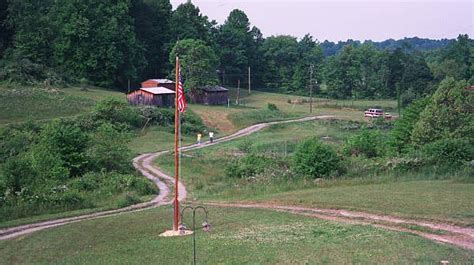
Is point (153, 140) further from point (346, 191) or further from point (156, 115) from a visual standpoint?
point (346, 191)

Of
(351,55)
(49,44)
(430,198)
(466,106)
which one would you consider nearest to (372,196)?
(430,198)

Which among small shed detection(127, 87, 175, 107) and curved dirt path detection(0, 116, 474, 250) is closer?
curved dirt path detection(0, 116, 474, 250)

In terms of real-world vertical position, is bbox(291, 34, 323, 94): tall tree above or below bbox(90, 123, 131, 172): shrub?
above

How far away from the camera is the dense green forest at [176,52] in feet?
269

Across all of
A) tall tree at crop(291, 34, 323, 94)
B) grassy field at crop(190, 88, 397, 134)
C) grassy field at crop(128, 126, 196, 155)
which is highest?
tall tree at crop(291, 34, 323, 94)

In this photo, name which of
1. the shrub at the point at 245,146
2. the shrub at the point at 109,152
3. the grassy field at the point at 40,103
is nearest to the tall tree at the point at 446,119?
the shrub at the point at 245,146

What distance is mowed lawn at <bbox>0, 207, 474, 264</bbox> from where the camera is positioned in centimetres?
1789

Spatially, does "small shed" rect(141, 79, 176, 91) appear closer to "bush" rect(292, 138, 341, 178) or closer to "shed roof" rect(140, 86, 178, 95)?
"shed roof" rect(140, 86, 178, 95)

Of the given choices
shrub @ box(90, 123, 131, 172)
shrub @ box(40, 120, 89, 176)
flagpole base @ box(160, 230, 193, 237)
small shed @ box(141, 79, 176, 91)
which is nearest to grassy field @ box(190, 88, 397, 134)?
small shed @ box(141, 79, 176, 91)

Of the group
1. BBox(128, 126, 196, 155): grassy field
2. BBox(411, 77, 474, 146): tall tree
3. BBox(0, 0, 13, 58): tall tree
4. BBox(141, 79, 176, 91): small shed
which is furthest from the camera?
BBox(0, 0, 13, 58): tall tree

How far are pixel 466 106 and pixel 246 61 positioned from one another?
2919 inches

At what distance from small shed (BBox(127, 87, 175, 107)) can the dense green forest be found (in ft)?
26.2

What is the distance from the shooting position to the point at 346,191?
31484 millimetres

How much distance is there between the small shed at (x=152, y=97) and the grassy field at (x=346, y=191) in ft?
79.6
